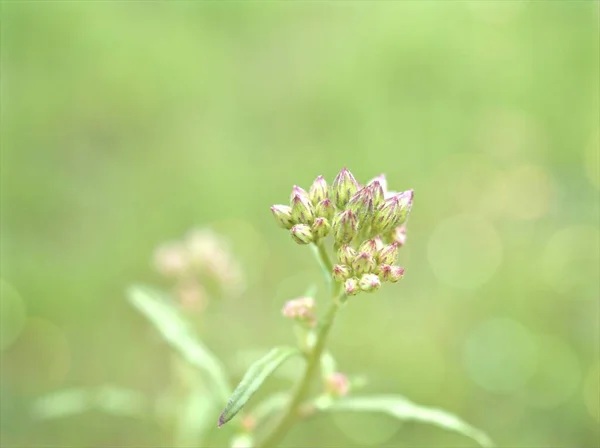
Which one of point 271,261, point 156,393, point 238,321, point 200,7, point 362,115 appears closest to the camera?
point 156,393

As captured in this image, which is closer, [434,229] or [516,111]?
[434,229]

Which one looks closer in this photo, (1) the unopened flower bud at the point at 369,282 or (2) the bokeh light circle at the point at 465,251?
(1) the unopened flower bud at the point at 369,282

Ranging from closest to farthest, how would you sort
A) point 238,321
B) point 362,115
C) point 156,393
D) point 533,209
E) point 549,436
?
point 549,436 → point 156,393 → point 238,321 → point 533,209 → point 362,115

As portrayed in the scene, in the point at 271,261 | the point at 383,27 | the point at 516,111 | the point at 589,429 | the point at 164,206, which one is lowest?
the point at 589,429

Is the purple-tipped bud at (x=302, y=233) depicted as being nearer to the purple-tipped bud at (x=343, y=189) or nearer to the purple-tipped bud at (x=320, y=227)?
the purple-tipped bud at (x=320, y=227)

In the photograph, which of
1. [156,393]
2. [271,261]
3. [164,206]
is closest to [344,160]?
[271,261]

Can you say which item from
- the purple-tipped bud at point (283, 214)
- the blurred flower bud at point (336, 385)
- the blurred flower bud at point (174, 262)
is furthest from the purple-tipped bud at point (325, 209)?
the blurred flower bud at point (174, 262)

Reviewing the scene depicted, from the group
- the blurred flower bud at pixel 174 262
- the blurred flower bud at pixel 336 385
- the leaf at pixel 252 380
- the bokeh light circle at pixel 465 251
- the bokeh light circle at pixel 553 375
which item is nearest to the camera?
the leaf at pixel 252 380

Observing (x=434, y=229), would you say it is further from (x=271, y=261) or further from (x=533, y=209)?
(x=271, y=261)
